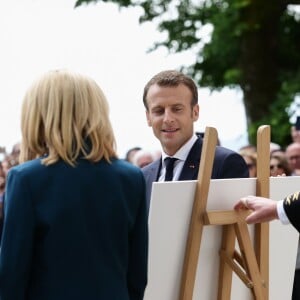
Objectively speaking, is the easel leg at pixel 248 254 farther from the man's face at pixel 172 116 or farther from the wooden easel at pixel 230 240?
the man's face at pixel 172 116

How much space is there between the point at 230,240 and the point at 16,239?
62.7 inches

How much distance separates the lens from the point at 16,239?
4152mm

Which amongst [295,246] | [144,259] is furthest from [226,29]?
[144,259]

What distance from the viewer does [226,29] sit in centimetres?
1722

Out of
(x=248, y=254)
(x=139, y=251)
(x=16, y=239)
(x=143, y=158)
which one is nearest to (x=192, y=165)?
(x=248, y=254)

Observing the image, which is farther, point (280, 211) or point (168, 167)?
point (168, 167)

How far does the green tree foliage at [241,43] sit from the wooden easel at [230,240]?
37.3 ft

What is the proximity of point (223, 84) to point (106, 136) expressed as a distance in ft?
45.5

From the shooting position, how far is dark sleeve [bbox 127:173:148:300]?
4441 millimetres

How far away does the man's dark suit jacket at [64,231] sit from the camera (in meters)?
4.16

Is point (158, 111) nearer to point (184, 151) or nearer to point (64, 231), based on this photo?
point (184, 151)

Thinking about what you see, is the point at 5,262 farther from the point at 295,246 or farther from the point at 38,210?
the point at 295,246

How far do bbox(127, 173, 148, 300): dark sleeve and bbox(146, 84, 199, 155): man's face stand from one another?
47.0 inches

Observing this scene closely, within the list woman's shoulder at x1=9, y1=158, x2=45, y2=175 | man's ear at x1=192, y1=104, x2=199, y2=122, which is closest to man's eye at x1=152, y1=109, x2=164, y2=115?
man's ear at x1=192, y1=104, x2=199, y2=122
